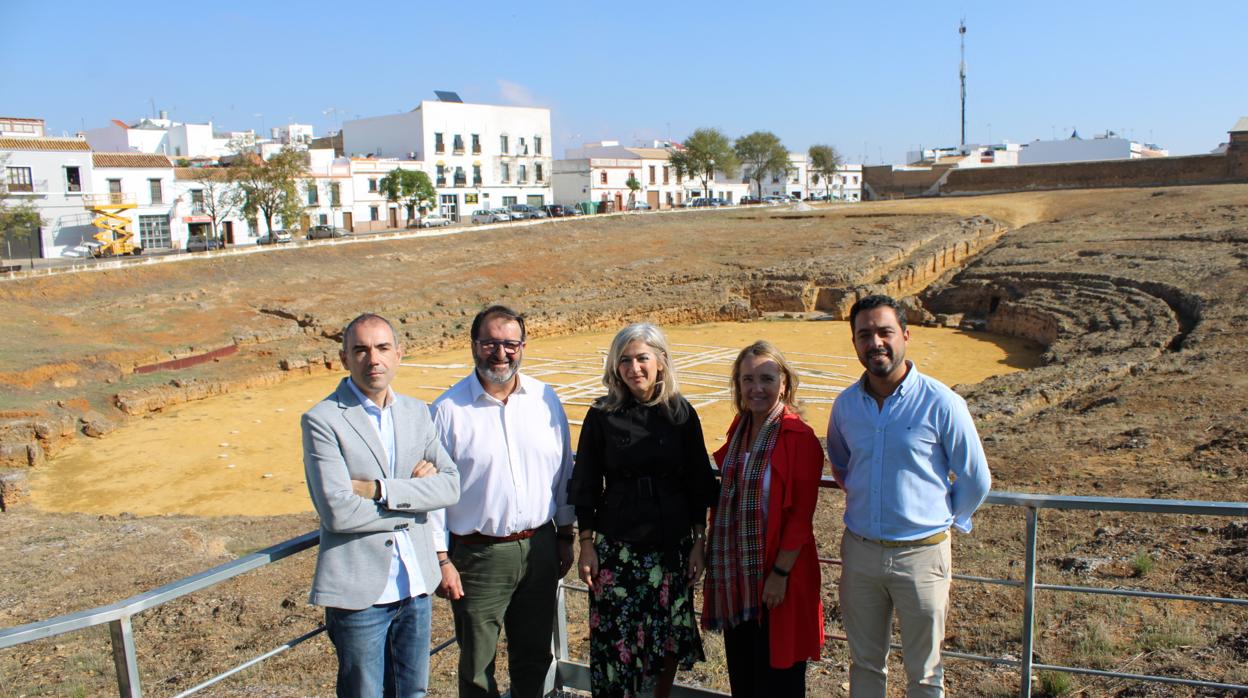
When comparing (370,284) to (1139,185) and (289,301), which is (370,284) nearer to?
(289,301)

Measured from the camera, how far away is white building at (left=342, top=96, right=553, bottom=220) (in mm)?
63625

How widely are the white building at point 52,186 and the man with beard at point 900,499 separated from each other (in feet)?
149

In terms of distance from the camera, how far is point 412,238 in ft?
128

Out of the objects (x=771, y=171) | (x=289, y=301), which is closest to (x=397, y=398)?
(x=289, y=301)

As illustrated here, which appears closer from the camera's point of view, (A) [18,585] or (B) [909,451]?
(B) [909,451]

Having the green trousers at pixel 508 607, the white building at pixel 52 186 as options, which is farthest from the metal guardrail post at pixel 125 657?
the white building at pixel 52 186

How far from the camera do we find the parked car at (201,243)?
40950 millimetres

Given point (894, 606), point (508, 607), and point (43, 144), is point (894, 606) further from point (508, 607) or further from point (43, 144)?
point (43, 144)

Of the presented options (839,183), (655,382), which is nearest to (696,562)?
(655,382)

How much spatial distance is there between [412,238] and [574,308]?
12.2m

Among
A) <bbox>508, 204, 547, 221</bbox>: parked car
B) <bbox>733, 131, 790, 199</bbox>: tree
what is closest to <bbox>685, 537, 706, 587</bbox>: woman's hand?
<bbox>508, 204, 547, 221</bbox>: parked car

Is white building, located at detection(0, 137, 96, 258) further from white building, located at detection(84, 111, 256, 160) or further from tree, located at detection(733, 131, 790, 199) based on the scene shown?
tree, located at detection(733, 131, 790, 199)

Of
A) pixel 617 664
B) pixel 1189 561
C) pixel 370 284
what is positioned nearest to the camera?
pixel 617 664

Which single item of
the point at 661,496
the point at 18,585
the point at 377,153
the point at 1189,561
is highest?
the point at 377,153
